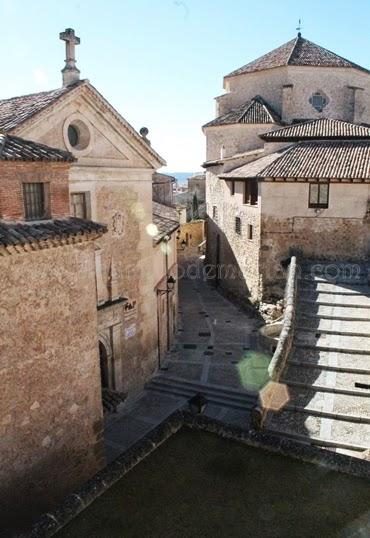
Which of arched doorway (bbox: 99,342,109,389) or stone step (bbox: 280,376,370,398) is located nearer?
stone step (bbox: 280,376,370,398)

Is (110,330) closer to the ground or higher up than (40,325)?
closer to the ground

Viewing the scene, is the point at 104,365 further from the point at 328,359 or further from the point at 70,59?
the point at 70,59

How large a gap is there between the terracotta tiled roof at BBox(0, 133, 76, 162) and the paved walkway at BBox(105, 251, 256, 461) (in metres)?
8.19

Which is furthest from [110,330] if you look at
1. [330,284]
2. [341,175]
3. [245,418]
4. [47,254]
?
[341,175]

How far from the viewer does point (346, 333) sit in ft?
51.8

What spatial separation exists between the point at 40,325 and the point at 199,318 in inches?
645

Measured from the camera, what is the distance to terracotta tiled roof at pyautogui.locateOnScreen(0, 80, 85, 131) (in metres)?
10.7

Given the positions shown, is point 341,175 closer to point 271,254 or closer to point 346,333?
point 271,254

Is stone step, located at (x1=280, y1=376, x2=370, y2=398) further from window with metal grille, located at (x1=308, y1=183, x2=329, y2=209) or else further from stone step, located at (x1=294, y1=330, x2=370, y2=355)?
window with metal grille, located at (x1=308, y1=183, x2=329, y2=209)

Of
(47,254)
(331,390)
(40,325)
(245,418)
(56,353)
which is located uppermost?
(47,254)

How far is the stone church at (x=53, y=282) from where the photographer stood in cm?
845

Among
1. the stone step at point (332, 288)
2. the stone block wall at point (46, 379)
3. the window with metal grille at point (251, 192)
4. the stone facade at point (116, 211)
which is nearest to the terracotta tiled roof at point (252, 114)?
the window with metal grille at point (251, 192)

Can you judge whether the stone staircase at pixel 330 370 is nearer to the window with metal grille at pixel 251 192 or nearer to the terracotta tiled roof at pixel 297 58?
the window with metal grille at pixel 251 192

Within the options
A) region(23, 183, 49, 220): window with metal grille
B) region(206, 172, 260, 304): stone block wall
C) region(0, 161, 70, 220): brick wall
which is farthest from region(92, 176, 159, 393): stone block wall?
region(206, 172, 260, 304): stone block wall
